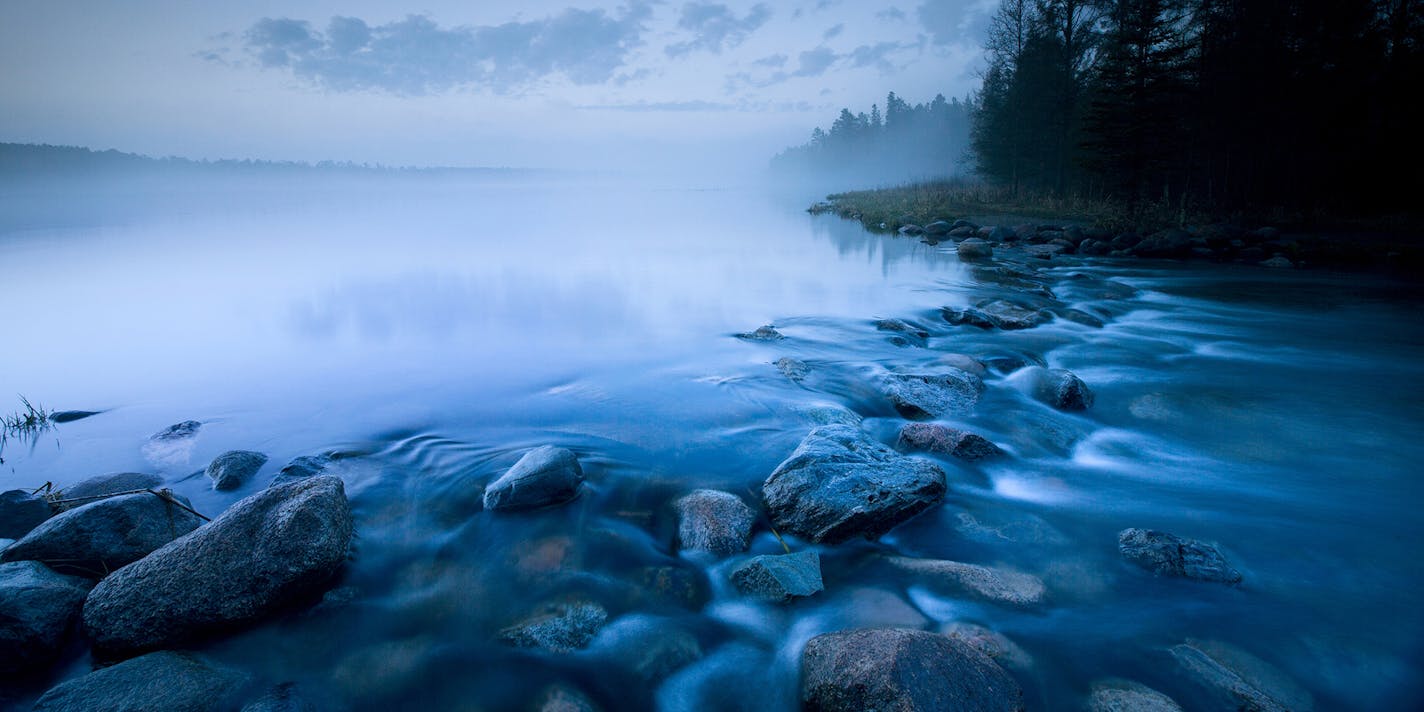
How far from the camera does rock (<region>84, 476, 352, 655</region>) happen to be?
390cm

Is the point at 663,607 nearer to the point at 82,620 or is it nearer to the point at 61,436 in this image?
the point at 82,620

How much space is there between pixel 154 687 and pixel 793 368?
8.20 m

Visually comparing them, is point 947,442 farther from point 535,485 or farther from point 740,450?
point 535,485

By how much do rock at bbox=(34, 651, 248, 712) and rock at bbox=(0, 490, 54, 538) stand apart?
3.14 meters

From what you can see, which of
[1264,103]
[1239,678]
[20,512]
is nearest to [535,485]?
[20,512]

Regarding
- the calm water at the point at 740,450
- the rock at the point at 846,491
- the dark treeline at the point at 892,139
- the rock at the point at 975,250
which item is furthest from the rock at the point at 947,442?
the dark treeline at the point at 892,139

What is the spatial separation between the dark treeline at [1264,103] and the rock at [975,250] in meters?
9.44

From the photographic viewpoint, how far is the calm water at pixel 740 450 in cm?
407

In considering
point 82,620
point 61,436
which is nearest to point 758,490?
point 82,620

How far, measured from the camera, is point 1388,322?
12.9 m

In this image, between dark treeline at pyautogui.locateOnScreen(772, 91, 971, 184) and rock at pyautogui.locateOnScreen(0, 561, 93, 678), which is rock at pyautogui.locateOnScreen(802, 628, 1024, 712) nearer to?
rock at pyautogui.locateOnScreen(0, 561, 93, 678)

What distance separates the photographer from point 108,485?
5969 millimetres

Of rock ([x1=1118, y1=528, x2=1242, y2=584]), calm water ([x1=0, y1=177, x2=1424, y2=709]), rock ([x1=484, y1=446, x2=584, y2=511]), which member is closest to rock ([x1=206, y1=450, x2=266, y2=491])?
calm water ([x1=0, y1=177, x2=1424, y2=709])

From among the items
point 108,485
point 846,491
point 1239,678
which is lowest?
point 1239,678
